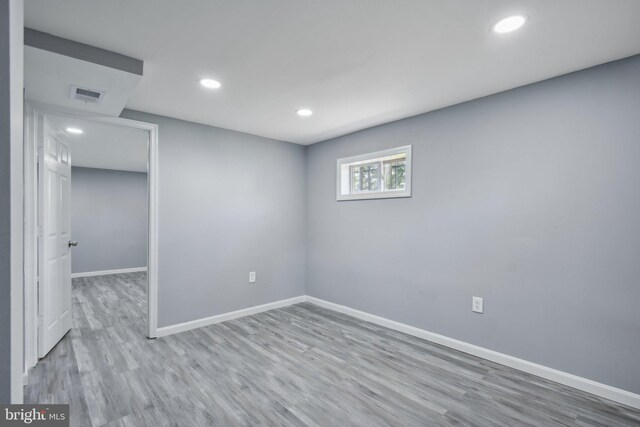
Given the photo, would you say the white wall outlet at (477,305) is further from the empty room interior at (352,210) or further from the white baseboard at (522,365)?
the white baseboard at (522,365)

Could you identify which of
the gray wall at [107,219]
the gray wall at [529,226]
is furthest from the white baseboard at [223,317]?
the gray wall at [107,219]

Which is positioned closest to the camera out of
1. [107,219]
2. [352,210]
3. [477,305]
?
[477,305]

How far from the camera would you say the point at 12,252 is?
0.71 metres

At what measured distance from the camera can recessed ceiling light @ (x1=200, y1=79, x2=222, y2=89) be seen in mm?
2457

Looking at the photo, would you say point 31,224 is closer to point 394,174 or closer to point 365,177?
point 365,177

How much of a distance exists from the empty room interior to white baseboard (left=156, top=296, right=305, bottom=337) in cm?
2

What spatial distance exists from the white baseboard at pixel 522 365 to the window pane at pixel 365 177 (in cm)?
155

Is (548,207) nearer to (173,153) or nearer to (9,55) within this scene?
(9,55)

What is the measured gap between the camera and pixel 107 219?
6.77 meters

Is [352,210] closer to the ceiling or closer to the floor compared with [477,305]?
closer to the ceiling

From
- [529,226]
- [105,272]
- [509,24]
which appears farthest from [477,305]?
[105,272]

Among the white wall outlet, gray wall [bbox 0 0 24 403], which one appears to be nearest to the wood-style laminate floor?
the white wall outlet

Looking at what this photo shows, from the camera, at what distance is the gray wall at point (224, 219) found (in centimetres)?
335
